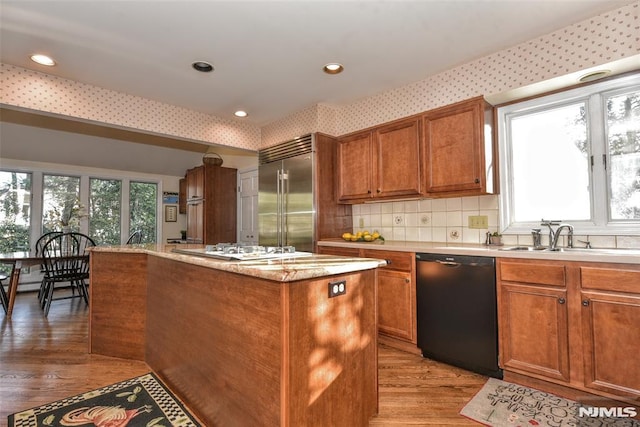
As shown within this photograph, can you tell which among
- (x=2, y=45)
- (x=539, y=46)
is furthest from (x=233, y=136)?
(x=539, y=46)

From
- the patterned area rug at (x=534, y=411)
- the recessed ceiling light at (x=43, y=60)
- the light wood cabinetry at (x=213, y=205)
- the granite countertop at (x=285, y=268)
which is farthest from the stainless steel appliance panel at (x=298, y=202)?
the recessed ceiling light at (x=43, y=60)

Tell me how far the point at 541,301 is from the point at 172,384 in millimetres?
2392

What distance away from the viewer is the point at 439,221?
3023mm

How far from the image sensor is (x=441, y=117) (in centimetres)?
273

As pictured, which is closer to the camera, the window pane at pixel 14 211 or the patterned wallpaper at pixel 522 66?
the patterned wallpaper at pixel 522 66

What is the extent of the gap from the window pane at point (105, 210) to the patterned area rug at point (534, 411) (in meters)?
6.18

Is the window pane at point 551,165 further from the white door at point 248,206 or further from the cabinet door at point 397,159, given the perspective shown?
the white door at point 248,206

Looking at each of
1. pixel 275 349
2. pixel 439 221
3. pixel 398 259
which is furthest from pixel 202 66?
pixel 439 221

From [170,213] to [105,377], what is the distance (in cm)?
459

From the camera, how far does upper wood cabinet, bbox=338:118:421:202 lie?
9.61 ft

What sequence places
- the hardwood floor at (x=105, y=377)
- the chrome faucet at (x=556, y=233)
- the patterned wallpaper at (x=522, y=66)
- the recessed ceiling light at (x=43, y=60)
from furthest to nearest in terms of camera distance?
the recessed ceiling light at (x=43, y=60) → the chrome faucet at (x=556, y=233) → the patterned wallpaper at (x=522, y=66) → the hardwood floor at (x=105, y=377)

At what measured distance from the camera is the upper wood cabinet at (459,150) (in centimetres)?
251

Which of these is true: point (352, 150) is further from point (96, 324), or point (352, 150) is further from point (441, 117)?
point (96, 324)

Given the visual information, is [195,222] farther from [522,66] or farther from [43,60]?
[522,66]
